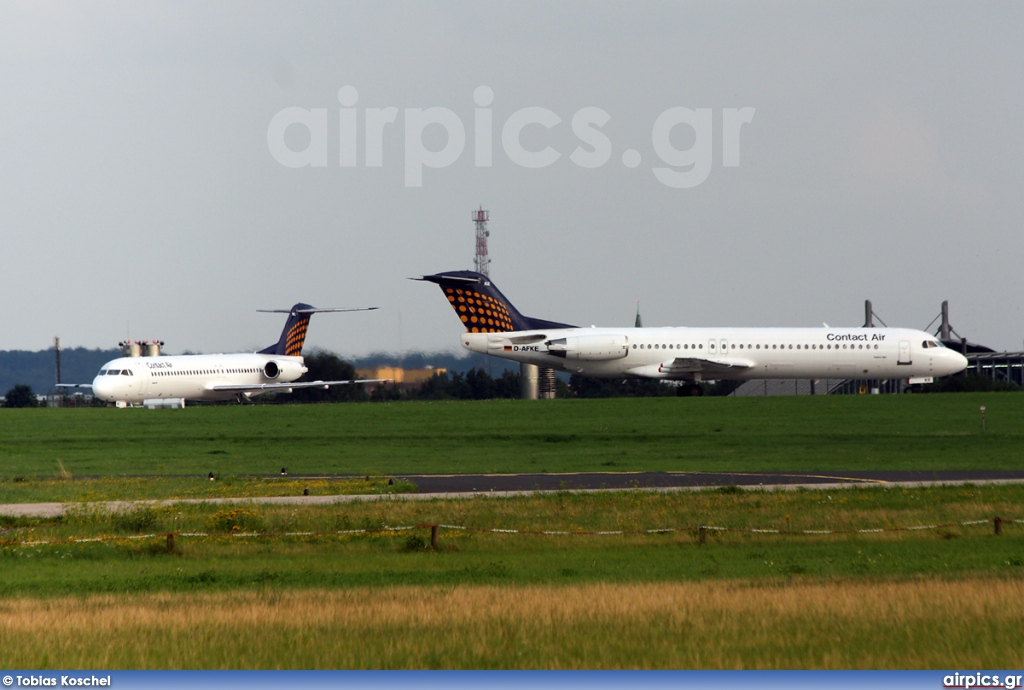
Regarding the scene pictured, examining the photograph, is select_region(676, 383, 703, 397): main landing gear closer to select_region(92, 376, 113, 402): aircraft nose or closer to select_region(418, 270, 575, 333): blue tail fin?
select_region(418, 270, 575, 333): blue tail fin

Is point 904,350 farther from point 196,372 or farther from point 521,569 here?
point 521,569

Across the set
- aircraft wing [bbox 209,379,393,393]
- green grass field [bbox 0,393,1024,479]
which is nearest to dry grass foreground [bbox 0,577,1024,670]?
green grass field [bbox 0,393,1024,479]

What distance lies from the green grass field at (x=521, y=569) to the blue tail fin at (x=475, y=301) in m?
Result: 17.0

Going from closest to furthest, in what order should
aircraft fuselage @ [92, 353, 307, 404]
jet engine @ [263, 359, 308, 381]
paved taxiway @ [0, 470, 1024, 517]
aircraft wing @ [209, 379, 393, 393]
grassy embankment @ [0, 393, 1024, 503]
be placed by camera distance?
paved taxiway @ [0, 470, 1024, 517]
grassy embankment @ [0, 393, 1024, 503]
aircraft fuselage @ [92, 353, 307, 404]
aircraft wing @ [209, 379, 393, 393]
jet engine @ [263, 359, 308, 381]

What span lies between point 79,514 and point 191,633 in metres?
12.2

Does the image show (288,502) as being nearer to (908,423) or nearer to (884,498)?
(884,498)

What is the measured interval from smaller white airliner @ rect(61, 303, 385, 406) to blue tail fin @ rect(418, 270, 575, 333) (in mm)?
13234

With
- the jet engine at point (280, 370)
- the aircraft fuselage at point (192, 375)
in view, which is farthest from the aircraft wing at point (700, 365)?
the jet engine at point (280, 370)

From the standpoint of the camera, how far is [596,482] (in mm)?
28297

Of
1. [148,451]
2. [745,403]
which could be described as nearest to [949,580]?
[148,451]

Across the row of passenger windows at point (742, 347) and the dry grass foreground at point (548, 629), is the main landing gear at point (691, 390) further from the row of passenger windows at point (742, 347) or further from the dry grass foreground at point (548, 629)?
the dry grass foreground at point (548, 629)

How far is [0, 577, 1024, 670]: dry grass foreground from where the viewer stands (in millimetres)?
9617

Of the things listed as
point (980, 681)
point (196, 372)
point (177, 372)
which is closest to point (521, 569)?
point (980, 681)

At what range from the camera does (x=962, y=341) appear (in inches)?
2904
